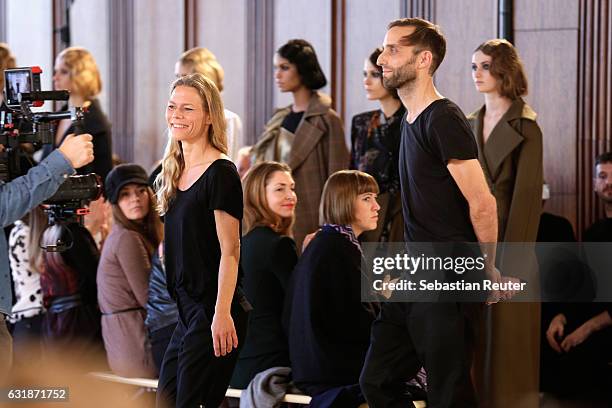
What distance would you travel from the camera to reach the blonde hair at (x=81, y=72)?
5.53 m

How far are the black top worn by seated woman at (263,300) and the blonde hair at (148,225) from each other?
22.5 inches

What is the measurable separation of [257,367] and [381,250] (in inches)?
31.6

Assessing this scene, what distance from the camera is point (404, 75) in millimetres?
3498

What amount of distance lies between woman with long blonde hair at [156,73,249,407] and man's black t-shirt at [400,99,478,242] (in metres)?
0.54

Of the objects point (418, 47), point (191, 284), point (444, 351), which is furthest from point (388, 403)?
point (418, 47)

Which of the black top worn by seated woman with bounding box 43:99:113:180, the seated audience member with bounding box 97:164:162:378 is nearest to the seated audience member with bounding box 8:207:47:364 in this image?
the seated audience member with bounding box 97:164:162:378

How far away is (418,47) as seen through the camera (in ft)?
11.5

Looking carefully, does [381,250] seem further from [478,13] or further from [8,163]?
[8,163]

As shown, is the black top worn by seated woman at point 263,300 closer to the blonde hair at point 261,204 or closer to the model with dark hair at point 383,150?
the blonde hair at point 261,204

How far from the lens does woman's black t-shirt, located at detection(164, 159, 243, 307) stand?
3.40m

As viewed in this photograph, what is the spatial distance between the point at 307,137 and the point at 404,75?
163 cm

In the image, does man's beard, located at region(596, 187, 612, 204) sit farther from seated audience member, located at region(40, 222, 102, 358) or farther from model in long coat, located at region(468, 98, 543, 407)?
seated audience member, located at region(40, 222, 102, 358)

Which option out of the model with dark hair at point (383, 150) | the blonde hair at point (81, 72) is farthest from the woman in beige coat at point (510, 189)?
the blonde hair at point (81, 72)

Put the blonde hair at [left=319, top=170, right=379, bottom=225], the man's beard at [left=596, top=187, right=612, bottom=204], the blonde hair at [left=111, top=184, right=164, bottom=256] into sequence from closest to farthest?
the blonde hair at [left=319, top=170, right=379, bottom=225], the blonde hair at [left=111, top=184, right=164, bottom=256], the man's beard at [left=596, top=187, right=612, bottom=204]
